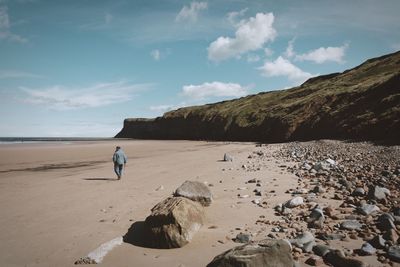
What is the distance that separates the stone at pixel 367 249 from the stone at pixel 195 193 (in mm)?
4854

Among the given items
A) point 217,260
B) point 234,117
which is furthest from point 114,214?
point 234,117

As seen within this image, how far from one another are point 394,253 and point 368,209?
251 centimetres

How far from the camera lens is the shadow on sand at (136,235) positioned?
724 centimetres

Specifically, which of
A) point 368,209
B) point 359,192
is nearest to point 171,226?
point 368,209

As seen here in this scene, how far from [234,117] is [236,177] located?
5949 cm

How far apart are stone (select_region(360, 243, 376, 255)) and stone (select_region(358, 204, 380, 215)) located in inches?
83.0

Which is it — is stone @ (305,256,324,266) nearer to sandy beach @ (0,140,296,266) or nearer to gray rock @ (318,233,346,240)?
gray rock @ (318,233,346,240)

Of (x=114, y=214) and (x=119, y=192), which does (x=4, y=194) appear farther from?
(x=114, y=214)

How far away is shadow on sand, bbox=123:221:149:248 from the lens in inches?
285

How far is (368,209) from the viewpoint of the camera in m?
7.96

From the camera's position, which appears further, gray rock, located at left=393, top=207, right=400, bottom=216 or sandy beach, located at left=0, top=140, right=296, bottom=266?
gray rock, located at left=393, top=207, right=400, bottom=216

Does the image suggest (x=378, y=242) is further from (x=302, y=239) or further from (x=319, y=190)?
(x=319, y=190)

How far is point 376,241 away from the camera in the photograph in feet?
20.2

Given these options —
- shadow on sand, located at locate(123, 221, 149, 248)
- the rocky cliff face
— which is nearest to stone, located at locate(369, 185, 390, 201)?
shadow on sand, located at locate(123, 221, 149, 248)
